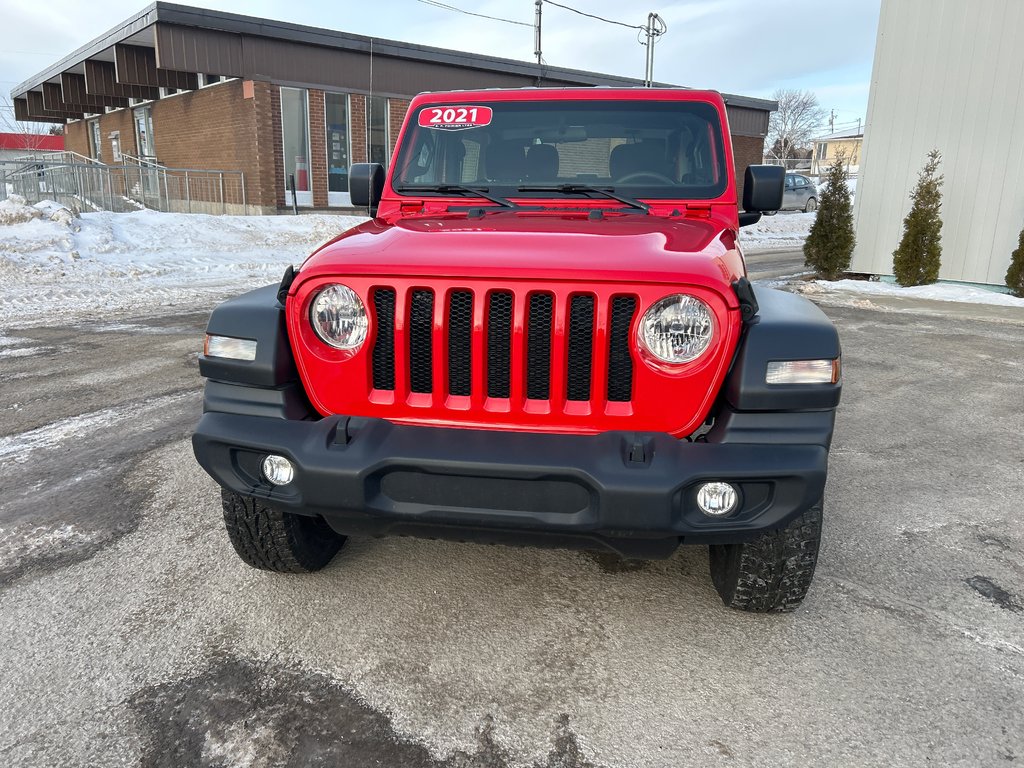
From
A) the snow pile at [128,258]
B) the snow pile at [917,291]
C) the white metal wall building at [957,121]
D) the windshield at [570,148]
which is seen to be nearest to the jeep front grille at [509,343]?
the windshield at [570,148]

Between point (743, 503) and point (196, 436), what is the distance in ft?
5.67

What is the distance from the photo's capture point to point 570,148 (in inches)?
141

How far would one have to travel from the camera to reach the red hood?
7.34 ft

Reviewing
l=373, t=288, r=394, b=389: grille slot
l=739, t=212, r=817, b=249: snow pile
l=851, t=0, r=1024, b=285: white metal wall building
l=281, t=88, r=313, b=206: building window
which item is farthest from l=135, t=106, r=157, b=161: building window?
l=373, t=288, r=394, b=389: grille slot

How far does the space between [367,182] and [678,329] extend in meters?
2.20

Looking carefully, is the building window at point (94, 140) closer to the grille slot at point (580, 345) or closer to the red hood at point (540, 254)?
the red hood at point (540, 254)

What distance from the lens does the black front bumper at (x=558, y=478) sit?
2096mm

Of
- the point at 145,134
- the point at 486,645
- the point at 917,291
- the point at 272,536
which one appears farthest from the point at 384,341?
the point at 145,134

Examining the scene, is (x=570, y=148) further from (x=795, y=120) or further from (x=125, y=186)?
(x=795, y=120)

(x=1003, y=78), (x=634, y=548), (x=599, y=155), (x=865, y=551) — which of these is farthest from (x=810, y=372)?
(x=1003, y=78)

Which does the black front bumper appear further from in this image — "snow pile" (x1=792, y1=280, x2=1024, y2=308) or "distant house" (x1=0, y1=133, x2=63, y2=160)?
"distant house" (x1=0, y1=133, x2=63, y2=160)

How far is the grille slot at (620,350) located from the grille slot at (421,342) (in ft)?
1.86

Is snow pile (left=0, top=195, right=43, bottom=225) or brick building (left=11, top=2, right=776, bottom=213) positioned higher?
brick building (left=11, top=2, right=776, bottom=213)

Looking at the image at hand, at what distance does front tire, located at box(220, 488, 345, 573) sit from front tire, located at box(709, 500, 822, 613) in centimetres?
156
